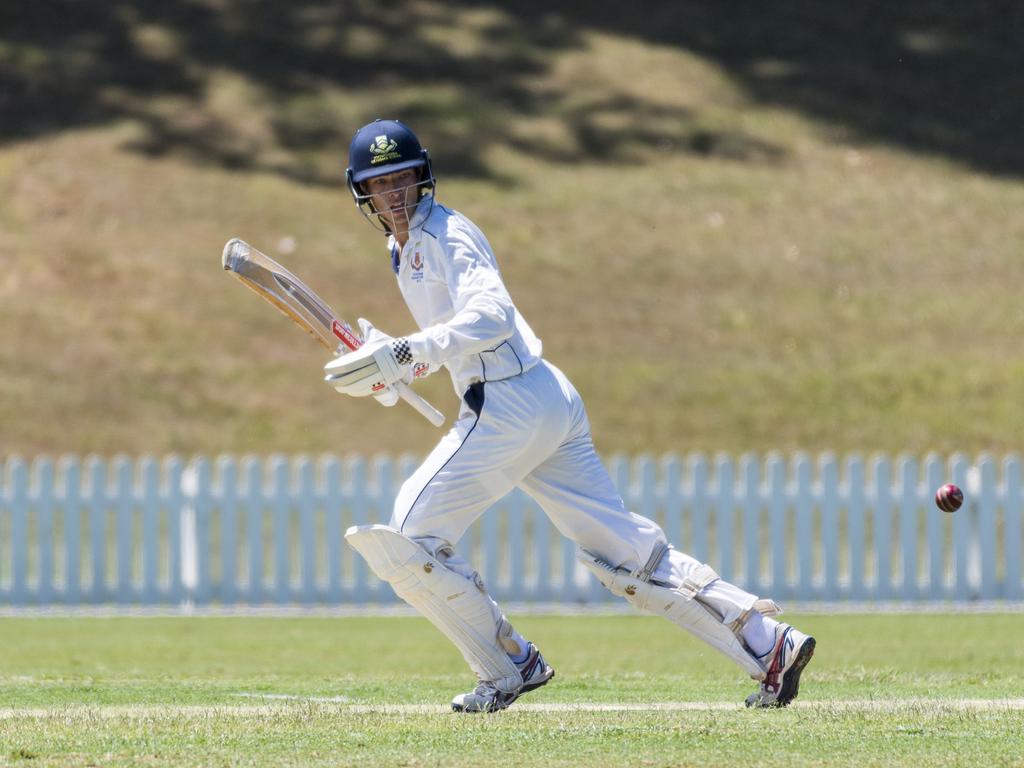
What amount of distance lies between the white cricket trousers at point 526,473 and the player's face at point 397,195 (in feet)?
2.25

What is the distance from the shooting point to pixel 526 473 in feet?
19.6

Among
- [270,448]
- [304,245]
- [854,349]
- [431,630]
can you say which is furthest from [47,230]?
[431,630]

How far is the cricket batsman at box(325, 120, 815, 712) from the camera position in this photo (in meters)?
5.81

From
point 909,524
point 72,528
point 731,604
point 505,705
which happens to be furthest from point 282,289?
point 909,524

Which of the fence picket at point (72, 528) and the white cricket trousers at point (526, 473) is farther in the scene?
Result: the fence picket at point (72, 528)

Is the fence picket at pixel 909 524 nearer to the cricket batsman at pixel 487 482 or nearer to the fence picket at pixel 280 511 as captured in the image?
the fence picket at pixel 280 511

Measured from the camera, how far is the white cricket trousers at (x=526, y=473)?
19.2ft

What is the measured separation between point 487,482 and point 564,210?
64.2 feet

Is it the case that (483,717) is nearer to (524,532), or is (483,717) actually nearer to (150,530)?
(524,532)

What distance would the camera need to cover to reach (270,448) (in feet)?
61.2

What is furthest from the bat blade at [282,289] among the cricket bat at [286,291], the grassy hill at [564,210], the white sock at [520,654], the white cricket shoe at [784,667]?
the grassy hill at [564,210]

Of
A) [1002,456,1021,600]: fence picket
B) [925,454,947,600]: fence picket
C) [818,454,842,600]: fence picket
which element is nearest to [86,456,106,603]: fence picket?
[818,454,842,600]: fence picket

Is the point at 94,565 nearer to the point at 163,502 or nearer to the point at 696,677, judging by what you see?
the point at 163,502

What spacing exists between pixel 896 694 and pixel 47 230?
19304 mm
